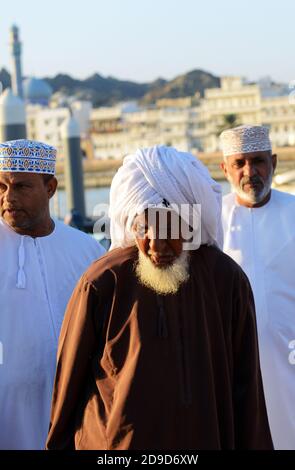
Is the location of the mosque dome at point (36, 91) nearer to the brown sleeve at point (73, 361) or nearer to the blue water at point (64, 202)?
the blue water at point (64, 202)

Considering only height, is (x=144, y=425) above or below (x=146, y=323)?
below

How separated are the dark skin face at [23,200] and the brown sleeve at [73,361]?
2.87 feet

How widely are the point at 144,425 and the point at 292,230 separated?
2150 millimetres

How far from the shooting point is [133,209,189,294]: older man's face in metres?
2.70

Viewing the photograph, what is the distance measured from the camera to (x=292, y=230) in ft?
15.0

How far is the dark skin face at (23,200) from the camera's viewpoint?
3.57 m

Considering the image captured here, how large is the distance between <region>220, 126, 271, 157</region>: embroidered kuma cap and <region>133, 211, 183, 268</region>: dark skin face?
6.23ft

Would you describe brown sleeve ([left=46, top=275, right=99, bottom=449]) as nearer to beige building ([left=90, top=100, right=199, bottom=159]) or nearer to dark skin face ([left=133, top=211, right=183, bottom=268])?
dark skin face ([left=133, top=211, right=183, bottom=268])

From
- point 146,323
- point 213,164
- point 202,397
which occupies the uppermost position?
point 146,323
